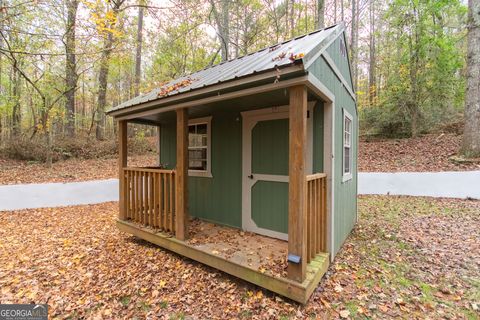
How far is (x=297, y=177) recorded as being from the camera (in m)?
2.30

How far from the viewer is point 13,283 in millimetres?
2883

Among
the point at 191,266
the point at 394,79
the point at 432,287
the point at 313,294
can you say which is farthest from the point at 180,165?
the point at 394,79

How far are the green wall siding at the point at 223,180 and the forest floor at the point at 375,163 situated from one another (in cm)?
450

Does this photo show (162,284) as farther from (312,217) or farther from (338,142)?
(338,142)

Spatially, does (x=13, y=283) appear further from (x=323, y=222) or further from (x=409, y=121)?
(x=409, y=121)

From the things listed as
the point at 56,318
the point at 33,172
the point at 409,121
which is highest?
the point at 409,121

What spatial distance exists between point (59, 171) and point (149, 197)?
595 centimetres

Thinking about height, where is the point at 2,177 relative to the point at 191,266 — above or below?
above

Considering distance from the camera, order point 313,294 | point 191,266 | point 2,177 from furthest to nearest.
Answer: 1. point 2,177
2. point 191,266
3. point 313,294

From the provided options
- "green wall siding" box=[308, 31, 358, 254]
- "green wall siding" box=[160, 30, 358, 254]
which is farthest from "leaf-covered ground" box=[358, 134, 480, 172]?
"green wall siding" box=[308, 31, 358, 254]

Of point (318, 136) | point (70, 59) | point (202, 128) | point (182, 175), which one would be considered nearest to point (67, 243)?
point (182, 175)

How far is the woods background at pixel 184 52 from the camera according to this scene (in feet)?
25.5

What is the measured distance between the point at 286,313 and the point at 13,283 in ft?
11.0

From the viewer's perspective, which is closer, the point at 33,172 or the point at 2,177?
the point at 2,177
